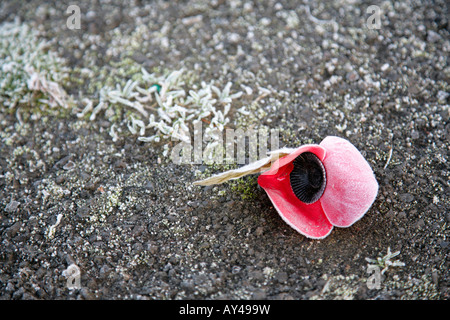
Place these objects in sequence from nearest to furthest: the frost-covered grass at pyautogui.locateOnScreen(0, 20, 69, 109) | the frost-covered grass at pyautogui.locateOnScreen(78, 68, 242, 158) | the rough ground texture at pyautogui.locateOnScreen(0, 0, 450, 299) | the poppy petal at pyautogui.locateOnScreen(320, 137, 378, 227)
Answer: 1. the poppy petal at pyautogui.locateOnScreen(320, 137, 378, 227)
2. the rough ground texture at pyautogui.locateOnScreen(0, 0, 450, 299)
3. the frost-covered grass at pyautogui.locateOnScreen(78, 68, 242, 158)
4. the frost-covered grass at pyautogui.locateOnScreen(0, 20, 69, 109)

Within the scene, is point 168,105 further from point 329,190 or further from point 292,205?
point 329,190

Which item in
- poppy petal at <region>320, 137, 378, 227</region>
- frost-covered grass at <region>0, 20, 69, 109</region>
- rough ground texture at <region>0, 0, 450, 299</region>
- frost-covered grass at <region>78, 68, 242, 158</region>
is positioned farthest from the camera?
frost-covered grass at <region>0, 20, 69, 109</region>

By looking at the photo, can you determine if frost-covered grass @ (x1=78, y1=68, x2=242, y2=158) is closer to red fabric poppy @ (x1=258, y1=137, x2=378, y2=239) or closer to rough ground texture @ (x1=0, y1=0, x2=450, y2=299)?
rough ground texture @ (x1=0, y1=0, x2=450, y2=299)

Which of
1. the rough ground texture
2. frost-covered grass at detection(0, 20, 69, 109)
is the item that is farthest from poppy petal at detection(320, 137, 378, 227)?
frost-covered grass at detection(0, 20, 69, 109)

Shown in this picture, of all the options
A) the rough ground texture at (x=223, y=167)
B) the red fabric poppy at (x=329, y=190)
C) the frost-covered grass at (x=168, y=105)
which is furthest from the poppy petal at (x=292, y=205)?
the frost-covered grass at (x=168, y=105)

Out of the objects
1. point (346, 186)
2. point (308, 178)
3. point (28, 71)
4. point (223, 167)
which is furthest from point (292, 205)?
point (28, 71)

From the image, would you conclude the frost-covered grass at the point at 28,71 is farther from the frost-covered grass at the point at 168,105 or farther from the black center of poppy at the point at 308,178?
the black center of poppy at the point at 308,178
